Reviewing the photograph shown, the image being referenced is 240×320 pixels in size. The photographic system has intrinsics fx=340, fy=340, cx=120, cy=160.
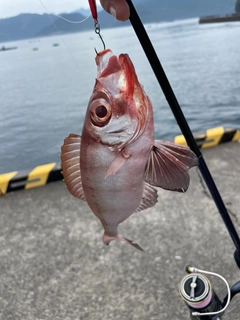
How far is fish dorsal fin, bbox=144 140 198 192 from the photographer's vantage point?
118cm

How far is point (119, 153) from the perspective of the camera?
1.14 meters

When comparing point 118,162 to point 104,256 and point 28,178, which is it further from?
point 28,178

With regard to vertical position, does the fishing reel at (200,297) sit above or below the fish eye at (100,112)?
below

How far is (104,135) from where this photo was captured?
113 centimetres

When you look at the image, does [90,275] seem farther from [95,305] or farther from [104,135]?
[104,135]

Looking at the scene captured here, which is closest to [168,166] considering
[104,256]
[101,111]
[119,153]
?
[119,153]

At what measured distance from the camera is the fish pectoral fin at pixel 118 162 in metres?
1.11

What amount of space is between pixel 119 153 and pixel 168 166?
179 mm

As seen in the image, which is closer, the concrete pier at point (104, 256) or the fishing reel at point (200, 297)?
the fishing reel at point (200, 297)

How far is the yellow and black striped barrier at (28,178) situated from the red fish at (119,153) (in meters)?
2.68

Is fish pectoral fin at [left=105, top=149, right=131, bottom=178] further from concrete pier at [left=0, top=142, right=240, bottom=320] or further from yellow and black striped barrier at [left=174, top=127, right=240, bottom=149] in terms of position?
yellow and black striped barrier at [left=174, top=127, right=240, bottom=149]

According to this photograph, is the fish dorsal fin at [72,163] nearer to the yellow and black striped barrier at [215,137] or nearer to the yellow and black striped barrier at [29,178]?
the yellow and black striped barrier at [29,178]

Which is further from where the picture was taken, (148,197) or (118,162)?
(148,197)

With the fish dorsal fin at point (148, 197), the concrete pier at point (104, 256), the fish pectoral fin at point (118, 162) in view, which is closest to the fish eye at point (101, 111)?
the fish pectoral fin at point (118, 162)
